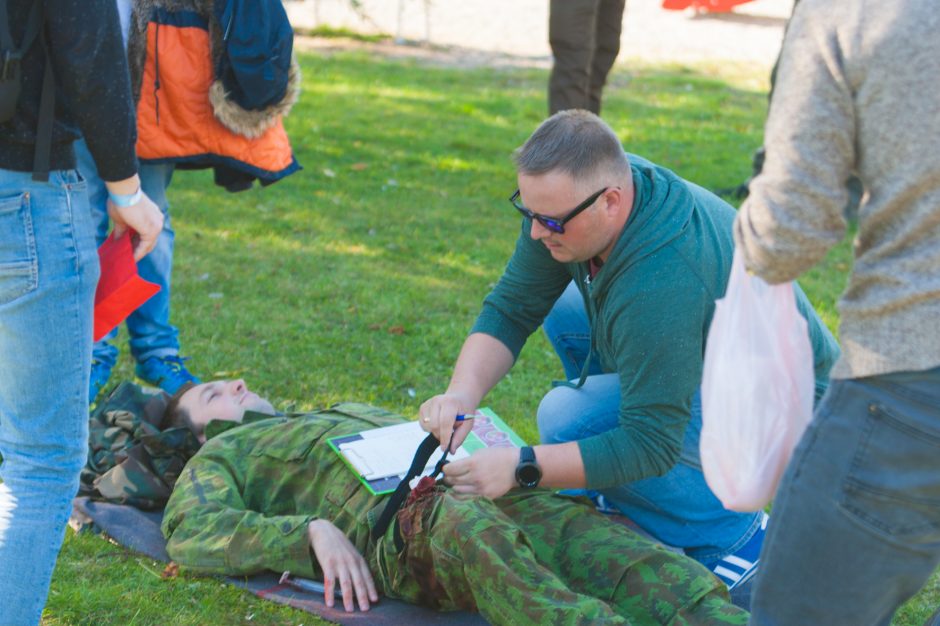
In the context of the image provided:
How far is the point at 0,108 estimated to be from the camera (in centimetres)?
230

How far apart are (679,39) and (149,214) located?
12.7 m

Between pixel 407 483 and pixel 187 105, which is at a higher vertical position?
pixel 187 105

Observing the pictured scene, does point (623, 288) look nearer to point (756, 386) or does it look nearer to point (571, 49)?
point (756, 386)

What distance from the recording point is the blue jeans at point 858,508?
6.17 ft

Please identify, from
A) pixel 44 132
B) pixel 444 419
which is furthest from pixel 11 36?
pixel 444 419

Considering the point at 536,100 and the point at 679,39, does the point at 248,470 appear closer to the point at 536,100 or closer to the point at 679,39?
the point at 536,100

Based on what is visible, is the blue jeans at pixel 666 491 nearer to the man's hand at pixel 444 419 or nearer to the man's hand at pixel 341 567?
the man's hand at pixel 444 419

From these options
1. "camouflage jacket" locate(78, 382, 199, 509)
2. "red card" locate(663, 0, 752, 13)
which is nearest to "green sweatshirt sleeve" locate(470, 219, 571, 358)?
"camouflage jacket" locate(78, 382, 199, 509)

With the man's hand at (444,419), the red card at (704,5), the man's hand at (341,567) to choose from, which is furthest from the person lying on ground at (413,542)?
the red card at (704,5)

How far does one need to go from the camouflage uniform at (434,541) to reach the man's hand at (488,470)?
102 millimetres

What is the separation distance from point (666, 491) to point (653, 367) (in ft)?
2.34

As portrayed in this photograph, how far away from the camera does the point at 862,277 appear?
191cm

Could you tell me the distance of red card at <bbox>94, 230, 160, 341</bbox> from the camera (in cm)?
290

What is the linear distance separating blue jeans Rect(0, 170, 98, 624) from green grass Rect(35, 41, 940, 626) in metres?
0.68
